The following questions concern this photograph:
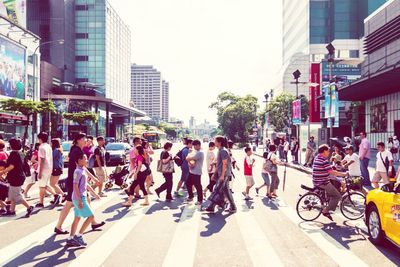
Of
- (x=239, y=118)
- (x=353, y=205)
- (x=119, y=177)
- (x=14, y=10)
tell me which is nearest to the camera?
(x=353, y=205)

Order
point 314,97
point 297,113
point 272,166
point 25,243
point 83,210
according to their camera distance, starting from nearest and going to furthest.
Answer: point 83,210
point 25,243
point 272,166
point 297,113
point 314,97

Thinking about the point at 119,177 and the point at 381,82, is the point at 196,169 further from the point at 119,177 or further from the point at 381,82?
the point at 381,82

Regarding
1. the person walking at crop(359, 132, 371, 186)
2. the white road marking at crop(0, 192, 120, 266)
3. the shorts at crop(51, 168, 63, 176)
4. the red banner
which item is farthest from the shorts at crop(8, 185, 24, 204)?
the red banner

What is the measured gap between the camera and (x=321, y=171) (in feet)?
29.6

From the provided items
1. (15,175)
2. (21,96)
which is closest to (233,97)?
(21,96)

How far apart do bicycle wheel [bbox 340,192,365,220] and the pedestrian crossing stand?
1.30ft

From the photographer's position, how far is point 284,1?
11025 centimetres

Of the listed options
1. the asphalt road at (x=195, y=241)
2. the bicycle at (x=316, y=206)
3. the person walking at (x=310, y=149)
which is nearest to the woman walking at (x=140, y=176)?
the asphalt road at (x=195, y=241)

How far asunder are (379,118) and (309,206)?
111 ft

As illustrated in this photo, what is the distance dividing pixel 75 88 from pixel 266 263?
277 feet

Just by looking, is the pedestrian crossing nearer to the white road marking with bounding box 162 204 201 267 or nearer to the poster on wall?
the white road marking with bounding box 162 204 201 267

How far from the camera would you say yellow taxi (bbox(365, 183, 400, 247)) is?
6.32 metres

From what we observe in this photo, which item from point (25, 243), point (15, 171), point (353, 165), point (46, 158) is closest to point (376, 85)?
point (353, 165)

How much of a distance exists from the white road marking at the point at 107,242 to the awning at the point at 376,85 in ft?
72.7
